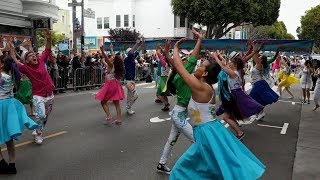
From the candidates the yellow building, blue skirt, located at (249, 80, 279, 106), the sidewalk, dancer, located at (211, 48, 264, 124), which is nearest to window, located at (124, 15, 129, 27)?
the yellow building

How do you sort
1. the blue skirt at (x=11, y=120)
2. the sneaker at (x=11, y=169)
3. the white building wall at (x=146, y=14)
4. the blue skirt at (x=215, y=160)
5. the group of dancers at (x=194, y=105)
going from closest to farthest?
the blue skirt at (x=215, y=160) → the group of dancers at (x=194, y=105) → the blue skirt at (x=11, y=120) → the sneaker at (x=11, y=169) → the white building wall at (x=146, y=14)

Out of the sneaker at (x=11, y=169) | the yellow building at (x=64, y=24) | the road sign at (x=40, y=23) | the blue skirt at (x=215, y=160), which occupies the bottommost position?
the sneaker at (x=11, y=169)

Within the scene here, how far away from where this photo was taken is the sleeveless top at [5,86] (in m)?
6.27

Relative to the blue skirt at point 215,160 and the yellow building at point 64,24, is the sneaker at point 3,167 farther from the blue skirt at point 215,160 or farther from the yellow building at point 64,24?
the yellow building at point 64,24

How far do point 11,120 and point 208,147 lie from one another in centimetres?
316

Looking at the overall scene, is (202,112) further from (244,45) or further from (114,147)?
(244,45)

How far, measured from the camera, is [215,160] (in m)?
4.23

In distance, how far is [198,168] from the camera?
172 inches

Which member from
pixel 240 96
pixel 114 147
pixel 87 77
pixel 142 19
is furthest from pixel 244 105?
pixel 142 19

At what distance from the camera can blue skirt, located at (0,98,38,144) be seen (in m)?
6.01

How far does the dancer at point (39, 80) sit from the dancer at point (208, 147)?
3.80 metres

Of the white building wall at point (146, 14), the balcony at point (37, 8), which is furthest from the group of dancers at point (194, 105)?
the white building wall at point (146, 14)

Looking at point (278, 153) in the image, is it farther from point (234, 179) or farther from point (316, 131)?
point (234, 179)

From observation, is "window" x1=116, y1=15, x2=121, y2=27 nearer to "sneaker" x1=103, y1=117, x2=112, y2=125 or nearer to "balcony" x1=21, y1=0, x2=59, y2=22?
"balcony" x1=21, y1=0, x2=59, y2=22
